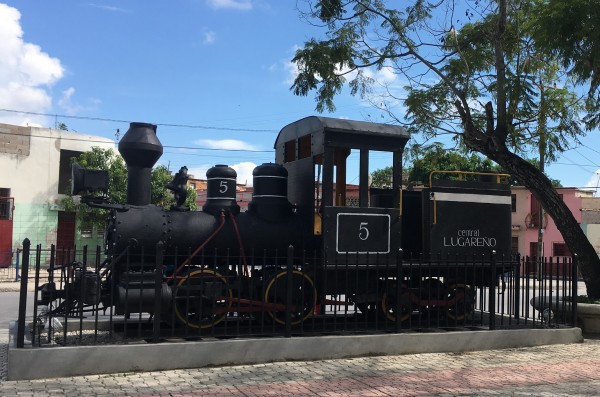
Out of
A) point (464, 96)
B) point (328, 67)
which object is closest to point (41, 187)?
point (328, 67)

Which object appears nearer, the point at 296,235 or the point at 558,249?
the point at 296,235

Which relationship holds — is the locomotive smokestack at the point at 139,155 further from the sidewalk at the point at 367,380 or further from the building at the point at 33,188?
the building at the point at 33,188

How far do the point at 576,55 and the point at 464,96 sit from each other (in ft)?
8.09

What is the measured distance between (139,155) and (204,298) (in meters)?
2.26

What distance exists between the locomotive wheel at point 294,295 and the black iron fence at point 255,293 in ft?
0.05

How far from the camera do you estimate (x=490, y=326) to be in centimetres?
891

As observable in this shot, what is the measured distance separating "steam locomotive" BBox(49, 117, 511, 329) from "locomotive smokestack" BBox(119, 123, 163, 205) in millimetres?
15

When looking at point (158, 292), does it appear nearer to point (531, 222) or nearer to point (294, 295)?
point (294, 295)

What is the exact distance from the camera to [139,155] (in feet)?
27.2

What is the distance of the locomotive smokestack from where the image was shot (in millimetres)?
8273

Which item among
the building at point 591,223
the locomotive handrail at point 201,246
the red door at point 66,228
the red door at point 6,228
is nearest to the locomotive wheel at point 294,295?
the locomotive handrail at point 201,246

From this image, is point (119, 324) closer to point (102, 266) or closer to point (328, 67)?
point (102, 266)

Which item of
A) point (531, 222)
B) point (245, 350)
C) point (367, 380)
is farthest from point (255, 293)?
point (531, 222)

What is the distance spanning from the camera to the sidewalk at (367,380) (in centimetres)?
605
